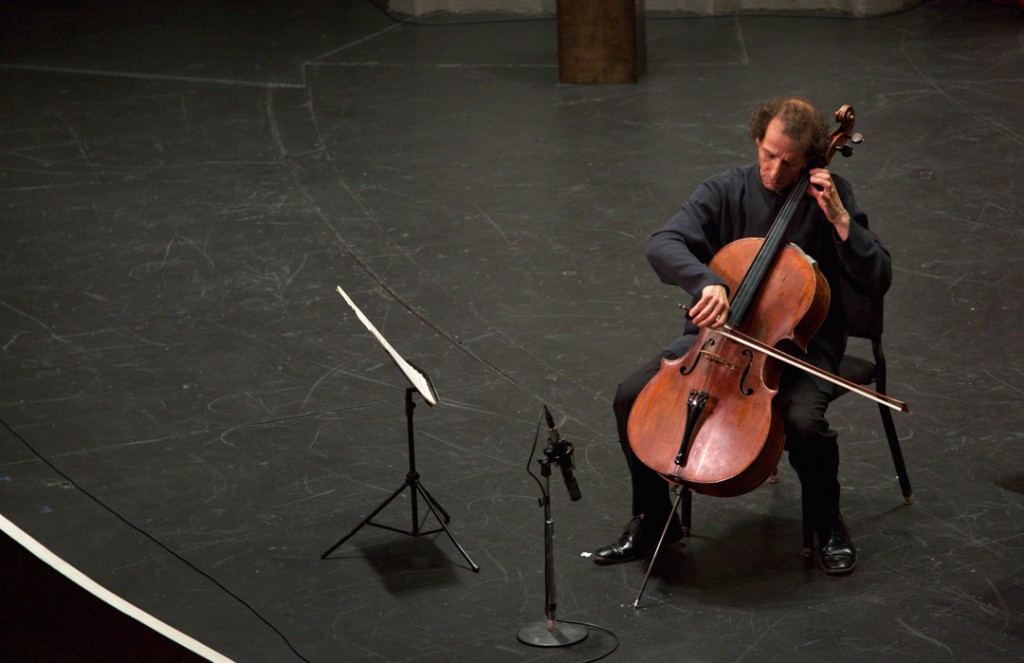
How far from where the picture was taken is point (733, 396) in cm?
338

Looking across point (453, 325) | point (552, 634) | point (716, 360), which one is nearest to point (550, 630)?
point (552, 634)

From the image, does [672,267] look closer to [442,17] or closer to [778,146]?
[778,146]

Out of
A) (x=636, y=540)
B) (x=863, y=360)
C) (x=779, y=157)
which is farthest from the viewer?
(x=863, y=360)

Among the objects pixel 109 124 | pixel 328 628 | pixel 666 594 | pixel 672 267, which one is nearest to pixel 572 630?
pixel 666 594

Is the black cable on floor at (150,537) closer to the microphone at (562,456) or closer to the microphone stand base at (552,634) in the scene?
the microphone stand base at (552,634)

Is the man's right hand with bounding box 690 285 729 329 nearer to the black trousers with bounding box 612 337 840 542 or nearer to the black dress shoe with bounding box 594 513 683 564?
the black trousers with bounding box 612 337 840 542

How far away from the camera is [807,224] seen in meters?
3.58

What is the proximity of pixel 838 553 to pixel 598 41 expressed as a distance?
4.65 metres

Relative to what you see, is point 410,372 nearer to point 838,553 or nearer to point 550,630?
point 550,630

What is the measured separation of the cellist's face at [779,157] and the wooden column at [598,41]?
165 inches

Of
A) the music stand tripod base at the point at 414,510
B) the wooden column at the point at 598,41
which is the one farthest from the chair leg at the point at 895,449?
the wooden column at the point at 598,41

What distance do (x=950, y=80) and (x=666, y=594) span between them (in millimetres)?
4846

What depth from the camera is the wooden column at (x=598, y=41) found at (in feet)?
24.9

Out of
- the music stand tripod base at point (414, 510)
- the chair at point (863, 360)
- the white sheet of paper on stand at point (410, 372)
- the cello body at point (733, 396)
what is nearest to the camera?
the white sheet of paper on stand at point (410, 372)
